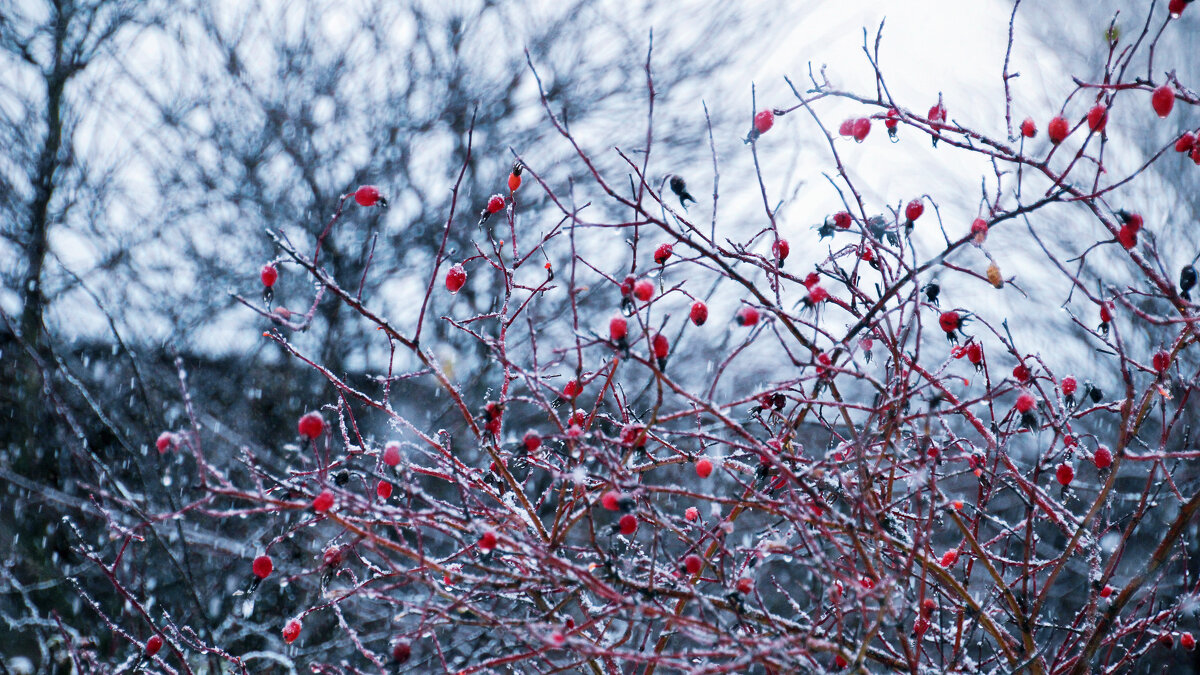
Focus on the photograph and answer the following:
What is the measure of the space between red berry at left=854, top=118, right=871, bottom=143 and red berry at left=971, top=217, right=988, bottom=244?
46 centimetres

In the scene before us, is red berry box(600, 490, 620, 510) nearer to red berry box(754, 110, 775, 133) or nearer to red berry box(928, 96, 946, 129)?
red berry box(754, 110, 775, 133)

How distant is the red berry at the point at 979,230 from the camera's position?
1301 mm

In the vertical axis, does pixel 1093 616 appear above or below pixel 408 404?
below

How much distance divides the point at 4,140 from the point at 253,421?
234cm

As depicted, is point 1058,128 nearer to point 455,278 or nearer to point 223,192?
point 455,278

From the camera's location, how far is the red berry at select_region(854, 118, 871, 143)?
171cm

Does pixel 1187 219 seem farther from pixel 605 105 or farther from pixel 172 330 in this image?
pixel 172 330

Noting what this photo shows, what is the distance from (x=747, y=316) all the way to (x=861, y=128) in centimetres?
74

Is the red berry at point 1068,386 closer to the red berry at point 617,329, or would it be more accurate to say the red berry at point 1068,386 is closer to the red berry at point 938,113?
the red berry at point 938,113

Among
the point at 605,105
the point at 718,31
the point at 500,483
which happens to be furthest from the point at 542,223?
the point at 500,483

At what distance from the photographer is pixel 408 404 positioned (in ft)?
16.6

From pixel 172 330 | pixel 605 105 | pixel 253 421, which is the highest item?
pixel 605 105

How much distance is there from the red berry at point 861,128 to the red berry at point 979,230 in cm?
46

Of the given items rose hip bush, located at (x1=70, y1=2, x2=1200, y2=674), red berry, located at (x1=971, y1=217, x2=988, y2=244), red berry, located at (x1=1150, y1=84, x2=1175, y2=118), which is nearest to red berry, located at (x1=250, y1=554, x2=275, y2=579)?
rose hip bush, located at (x1=70, y1=2, x2=1200, y2=674)
